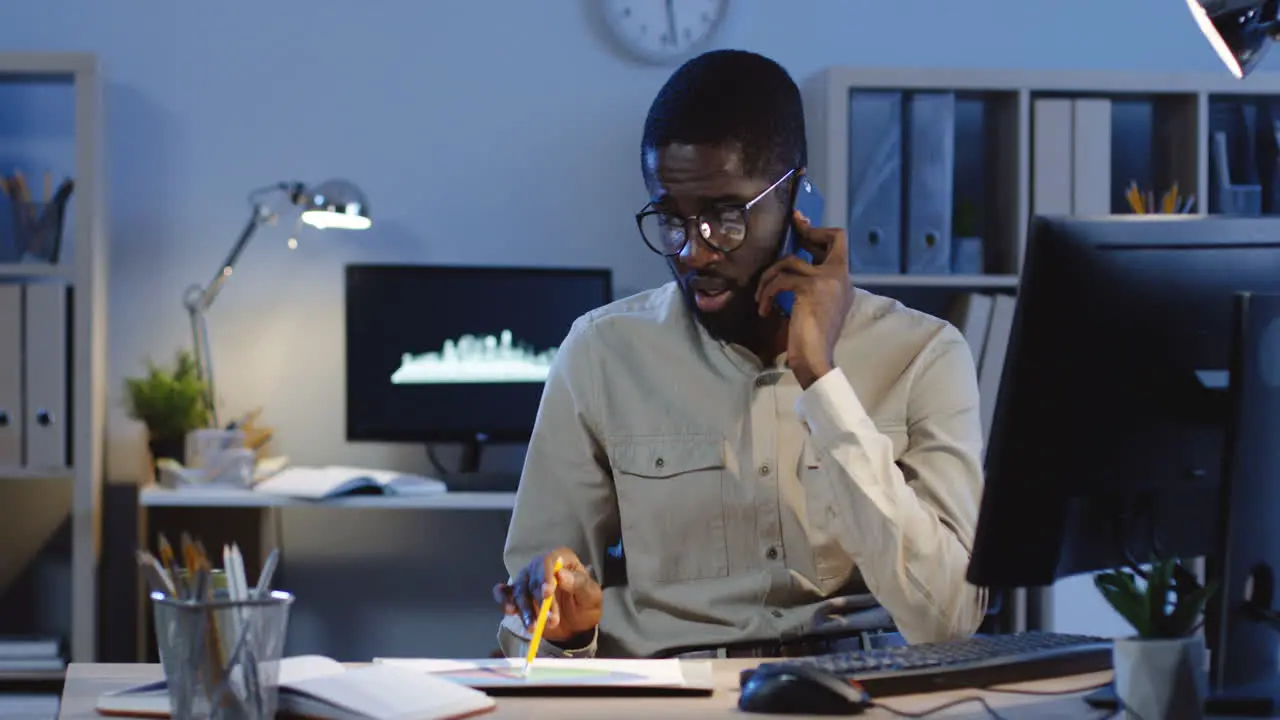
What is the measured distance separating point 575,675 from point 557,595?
20cm

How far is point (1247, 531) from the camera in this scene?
1.20 metres

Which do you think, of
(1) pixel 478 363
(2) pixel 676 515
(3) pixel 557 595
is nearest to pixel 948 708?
(3) pixel 557 595

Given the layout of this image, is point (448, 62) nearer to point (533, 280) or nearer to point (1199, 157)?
point (533, 280)

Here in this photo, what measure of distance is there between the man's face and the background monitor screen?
4.80 ft

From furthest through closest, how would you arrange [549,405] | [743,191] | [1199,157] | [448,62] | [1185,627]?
[448,62]
[1199,157]
[549,405]
[743,191]
[1185,627]

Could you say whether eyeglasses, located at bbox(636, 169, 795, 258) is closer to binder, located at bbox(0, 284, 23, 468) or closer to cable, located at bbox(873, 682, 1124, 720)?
cable, located at bbox(873, 682, 1124, 720)

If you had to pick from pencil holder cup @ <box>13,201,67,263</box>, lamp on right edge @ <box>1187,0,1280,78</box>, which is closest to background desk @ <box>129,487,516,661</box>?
pencil holder cup @ <box>13,201,67,263</box>

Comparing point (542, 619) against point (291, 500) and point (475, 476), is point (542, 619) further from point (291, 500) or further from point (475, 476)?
point (475, 476)

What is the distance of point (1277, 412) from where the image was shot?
3.95ft

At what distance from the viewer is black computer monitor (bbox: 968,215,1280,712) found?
1133 mm

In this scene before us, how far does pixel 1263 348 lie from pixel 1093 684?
0.33 metres

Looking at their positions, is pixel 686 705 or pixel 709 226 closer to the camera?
pixel 686 705

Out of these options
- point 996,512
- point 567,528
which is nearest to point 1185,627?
point 996,512

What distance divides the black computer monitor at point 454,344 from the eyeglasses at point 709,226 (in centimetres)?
152
